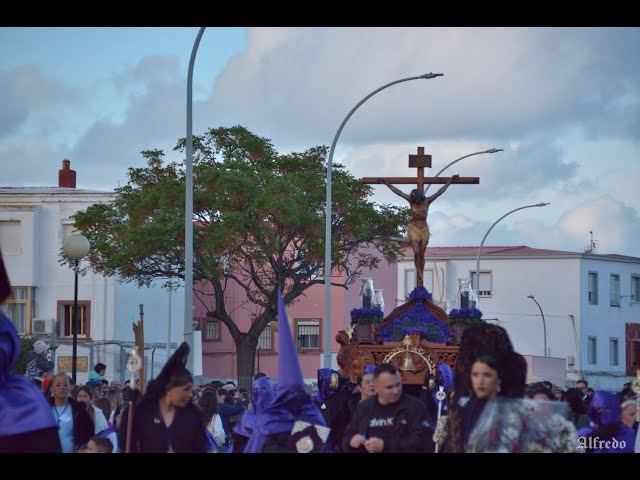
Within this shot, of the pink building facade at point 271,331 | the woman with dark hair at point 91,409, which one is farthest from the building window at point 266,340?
the woman with dark hair at point 91,409

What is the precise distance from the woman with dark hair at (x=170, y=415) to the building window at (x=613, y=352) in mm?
51006

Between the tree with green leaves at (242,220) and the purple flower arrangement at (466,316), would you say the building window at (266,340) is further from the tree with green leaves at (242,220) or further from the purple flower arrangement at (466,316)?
the purple flower arrangement at (466,316)

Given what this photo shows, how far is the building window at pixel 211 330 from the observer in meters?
55.1

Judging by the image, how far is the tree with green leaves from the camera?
3825 cm

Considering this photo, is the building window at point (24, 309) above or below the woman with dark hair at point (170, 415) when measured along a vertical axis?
above

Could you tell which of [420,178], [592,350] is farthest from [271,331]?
[420,178]

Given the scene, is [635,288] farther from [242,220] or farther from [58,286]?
[242,220]

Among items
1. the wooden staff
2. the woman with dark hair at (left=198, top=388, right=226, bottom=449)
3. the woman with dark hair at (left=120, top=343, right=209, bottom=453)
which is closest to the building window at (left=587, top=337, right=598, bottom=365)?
the woman with dark hair at (left=198, top=388, right=226, bottom=449)

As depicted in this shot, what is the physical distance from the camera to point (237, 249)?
1511 inches

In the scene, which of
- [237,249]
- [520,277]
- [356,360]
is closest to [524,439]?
[356,360]

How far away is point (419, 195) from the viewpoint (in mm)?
21688

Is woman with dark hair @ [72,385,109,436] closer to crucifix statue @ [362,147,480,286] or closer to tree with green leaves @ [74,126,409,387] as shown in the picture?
crucifix statue @ [362,147,480,286]
